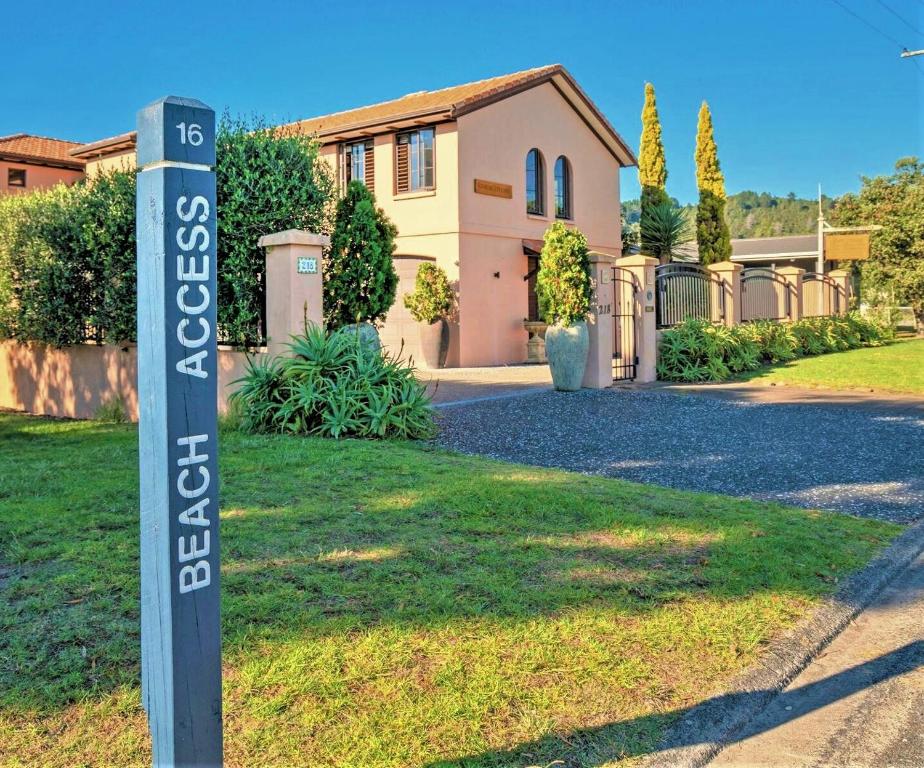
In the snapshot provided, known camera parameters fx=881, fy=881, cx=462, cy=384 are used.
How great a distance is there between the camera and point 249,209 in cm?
1194

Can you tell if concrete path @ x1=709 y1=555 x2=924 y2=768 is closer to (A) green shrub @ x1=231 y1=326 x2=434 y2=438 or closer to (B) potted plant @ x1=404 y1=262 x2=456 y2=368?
(A) green shrub @ x1=231 y1=326 x2=434 y2=438

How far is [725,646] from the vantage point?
4.00 meters

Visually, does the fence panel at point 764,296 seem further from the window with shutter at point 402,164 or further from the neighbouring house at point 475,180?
the window with shutter at point 402,164

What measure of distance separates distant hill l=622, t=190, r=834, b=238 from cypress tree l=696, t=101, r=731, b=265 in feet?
192

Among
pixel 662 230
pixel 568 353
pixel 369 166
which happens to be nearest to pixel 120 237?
pixel 568 353

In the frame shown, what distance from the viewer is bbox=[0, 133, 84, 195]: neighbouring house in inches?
1307

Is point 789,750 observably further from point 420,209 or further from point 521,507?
point 420,209

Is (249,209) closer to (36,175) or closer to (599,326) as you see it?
(599,326)

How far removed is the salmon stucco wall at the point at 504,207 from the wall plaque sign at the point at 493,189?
4.0 inches

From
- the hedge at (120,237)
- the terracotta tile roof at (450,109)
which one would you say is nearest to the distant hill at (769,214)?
the terracotta tile roof at (450,109)

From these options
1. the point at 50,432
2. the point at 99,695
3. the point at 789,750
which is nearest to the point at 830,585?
the point at 789,750

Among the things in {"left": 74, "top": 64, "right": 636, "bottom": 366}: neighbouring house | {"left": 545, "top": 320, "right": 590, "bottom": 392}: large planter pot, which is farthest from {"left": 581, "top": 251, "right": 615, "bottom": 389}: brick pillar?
{"left": 74, "top": 64, "right": 636, "bottom": 366}: neighbouring house

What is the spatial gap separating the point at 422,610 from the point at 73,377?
12.5 metres

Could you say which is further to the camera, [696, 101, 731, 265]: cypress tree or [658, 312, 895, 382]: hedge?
[696, 101, 731, 265]: cypress tree
